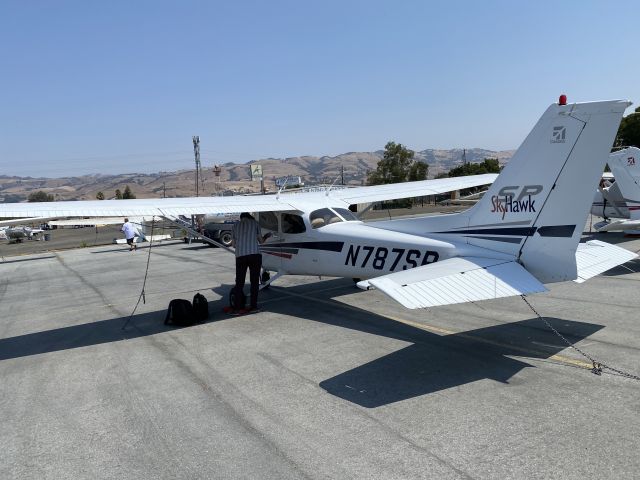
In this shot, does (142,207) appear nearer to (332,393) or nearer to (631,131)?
(332,393)

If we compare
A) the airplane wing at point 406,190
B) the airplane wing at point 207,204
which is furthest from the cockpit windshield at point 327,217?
the airplane wing at point 406,190

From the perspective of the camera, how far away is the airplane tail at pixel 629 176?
16.4 m

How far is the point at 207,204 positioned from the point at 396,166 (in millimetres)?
62694

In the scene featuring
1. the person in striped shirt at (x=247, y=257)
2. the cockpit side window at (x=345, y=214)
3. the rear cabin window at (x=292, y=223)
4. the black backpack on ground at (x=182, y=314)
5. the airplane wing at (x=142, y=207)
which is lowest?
the black backpack on ground at (x=182, y=314)

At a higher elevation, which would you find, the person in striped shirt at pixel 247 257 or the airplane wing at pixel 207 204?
the airplane wing at pixel 207 204

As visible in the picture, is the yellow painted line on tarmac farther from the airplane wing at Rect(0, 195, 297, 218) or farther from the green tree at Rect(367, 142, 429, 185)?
the green tree at Rect(367, 142, 429, 185)

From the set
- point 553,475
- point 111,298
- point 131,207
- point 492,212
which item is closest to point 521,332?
point 492,212

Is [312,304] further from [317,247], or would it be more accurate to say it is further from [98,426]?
[98,426]

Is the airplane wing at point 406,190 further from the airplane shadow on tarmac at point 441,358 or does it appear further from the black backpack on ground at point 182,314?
the black backpack on ground at point 182,314

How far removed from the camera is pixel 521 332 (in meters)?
7.61

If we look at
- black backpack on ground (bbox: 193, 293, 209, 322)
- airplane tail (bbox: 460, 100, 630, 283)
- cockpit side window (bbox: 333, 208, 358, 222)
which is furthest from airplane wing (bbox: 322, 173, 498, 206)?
airplane tail (bbox: 460, 100, 630, 283)

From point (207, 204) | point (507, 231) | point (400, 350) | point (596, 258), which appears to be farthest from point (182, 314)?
point (596, 258)

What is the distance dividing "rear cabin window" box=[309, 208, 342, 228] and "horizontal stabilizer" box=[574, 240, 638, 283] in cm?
463

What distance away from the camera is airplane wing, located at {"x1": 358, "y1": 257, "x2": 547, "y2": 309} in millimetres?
5355
